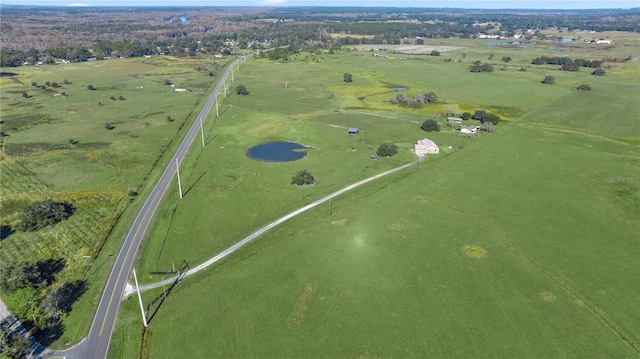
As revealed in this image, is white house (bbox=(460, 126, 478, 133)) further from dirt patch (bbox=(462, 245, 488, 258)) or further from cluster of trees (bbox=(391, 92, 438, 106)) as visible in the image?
dirt patch (bbox=(462, 245, 488, 258))

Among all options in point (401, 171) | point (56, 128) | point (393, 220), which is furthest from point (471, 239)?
point (56, 128)

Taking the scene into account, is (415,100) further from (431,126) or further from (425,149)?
(425,149)

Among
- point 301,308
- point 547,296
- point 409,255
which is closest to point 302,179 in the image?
point 409,255

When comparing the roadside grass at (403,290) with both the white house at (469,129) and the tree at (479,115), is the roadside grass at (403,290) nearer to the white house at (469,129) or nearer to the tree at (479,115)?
the white house at (469,129)

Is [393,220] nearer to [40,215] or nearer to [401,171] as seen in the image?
[401,171]

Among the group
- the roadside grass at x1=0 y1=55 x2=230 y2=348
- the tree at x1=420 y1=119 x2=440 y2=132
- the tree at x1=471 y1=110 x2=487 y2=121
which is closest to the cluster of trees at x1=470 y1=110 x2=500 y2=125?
the tree at x1=471 y1=110 x2=487 y2=121
